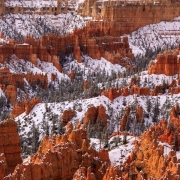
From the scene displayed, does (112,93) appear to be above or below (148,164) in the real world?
below

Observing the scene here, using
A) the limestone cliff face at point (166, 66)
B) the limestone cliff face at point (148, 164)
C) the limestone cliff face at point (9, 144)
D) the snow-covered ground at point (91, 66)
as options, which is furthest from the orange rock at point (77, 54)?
the limestone cliff face at point (9, 144)

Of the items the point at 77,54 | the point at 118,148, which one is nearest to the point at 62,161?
the point at 118,148

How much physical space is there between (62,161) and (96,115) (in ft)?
127

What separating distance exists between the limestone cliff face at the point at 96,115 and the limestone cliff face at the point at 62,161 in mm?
28442

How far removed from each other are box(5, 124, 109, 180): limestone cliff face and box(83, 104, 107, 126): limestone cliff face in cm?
2844

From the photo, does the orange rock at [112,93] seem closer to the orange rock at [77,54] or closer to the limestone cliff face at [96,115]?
the limestone cliff face at [96,115]

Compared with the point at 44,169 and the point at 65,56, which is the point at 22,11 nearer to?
the point at 65,56

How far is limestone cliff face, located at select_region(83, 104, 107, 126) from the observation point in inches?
3201

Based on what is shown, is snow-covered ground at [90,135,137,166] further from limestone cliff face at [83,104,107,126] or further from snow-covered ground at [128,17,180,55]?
snow-covered ground at [128,17,180,55]

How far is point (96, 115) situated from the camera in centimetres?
8381

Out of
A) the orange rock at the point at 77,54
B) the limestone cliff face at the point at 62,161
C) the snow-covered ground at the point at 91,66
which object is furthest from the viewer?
the orange rock at the point at 77,54

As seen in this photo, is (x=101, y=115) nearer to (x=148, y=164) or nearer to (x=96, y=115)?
(x=96, y=115)

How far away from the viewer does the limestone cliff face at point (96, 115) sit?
267ft

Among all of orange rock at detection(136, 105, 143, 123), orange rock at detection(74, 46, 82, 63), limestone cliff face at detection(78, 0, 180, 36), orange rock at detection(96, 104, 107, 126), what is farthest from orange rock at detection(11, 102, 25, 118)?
limestone cliff face at detection(78, 0, 180, 36)
